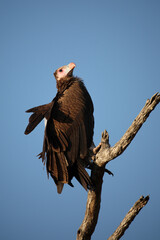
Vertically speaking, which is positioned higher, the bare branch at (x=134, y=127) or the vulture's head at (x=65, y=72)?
the vulture's head at (x=65, y=72)

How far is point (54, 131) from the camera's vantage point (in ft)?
14.1

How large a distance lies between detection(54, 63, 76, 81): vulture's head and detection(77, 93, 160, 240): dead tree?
153cm

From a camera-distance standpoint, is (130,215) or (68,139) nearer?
(130,215)

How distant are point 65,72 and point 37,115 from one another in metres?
1.29

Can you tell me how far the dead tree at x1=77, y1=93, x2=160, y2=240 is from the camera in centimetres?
370

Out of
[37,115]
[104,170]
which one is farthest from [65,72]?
[104,170]

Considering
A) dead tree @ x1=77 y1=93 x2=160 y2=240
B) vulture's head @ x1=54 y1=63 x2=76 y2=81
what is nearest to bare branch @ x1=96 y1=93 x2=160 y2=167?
dead tree @ x1=77 y1=93 x2=160 y2=240

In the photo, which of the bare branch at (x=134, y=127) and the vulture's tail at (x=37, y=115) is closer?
the bare branch at (x=134, y=127)

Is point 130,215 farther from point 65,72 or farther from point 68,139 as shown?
point 65,72

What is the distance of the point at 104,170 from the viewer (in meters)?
4.16

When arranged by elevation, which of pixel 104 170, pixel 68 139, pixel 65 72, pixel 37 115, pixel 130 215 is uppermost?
pixel 65 72

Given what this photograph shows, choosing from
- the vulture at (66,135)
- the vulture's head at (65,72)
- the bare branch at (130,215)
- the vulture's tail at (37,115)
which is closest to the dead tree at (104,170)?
the bare branch at (130,215)

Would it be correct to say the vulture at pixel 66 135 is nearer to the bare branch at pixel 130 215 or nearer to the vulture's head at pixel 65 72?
the bare branch at pixel 130 215

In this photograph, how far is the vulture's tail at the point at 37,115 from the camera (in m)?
4.16
